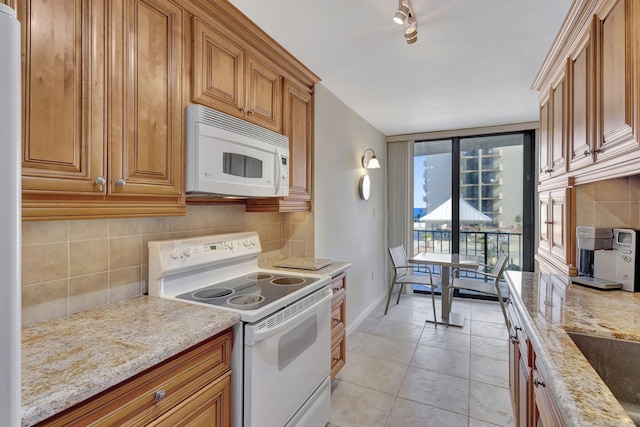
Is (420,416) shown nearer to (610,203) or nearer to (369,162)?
(610,203)

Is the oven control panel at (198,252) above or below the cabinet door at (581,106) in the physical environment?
below

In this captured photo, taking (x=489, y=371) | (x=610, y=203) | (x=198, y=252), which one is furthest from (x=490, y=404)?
(x=198, y=252)

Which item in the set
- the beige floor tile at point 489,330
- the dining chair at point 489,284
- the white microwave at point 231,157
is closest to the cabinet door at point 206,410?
the white microwave at point 231,157

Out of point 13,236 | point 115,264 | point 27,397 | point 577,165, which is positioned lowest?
point 27,397

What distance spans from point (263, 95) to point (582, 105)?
176 cm

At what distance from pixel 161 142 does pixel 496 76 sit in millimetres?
2508

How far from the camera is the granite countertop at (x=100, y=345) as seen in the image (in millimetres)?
766

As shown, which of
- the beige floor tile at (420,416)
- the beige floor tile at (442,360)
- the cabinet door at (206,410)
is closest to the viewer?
the cabinet door at (206,410)

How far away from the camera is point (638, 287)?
160cm

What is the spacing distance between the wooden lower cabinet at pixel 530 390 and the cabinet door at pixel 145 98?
5.20 ft

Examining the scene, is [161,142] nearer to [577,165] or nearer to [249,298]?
[249,298]

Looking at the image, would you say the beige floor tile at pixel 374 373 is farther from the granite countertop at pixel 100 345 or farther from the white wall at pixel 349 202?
the granite countertop at pixel 100 345

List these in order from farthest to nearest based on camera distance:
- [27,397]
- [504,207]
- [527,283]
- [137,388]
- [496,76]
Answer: [504,207] < [496,76] < [527,283] < [137,388] < [27,397]

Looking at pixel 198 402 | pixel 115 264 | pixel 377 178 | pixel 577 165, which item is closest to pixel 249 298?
pixel 198 402
